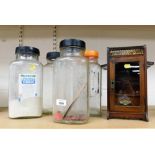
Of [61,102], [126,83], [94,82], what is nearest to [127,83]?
[126,83]

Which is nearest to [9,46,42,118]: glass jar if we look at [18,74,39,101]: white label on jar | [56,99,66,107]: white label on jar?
[18,74,39,101]: white label on jar

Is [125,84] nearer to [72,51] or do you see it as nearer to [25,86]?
[72,51]

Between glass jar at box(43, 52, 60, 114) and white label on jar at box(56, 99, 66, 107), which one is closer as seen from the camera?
white label on jar at box(56, 99, 66, 107)

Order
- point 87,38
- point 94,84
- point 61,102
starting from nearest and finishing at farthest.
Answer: point 61,102
point 94,84
point 87,38

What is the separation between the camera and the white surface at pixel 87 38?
1.05 meters

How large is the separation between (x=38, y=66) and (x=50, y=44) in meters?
0.32

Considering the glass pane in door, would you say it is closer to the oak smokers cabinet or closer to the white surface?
the oak smokers cabinet

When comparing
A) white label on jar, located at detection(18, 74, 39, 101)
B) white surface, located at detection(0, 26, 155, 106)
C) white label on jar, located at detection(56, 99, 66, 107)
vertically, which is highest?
white surface, located at detection(0, 26, 155, 106)

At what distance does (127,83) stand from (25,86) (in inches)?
13.3

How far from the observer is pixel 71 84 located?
667 mm

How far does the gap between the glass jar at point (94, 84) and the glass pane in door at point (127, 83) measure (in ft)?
0.32

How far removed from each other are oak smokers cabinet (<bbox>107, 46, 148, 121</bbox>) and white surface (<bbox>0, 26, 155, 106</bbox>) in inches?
12.8

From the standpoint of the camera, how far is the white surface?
3.45 feet
